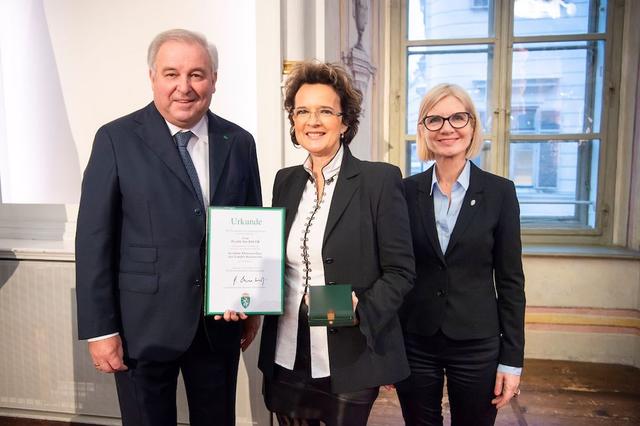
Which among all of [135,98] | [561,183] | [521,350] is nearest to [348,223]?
[521,350]

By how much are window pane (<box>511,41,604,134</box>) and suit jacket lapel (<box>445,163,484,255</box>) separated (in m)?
2.61

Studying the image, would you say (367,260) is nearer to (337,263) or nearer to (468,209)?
(337,263)

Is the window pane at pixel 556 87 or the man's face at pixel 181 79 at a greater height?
the window pane at pixel 556 87

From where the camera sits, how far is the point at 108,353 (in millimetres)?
1440

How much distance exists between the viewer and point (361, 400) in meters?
1.36

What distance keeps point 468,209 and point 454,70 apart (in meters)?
2.75

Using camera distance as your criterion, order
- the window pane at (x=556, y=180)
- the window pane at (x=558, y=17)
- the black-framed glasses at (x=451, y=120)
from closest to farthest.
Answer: the black-framed glasses at (x=451, y=120) → the window pane at (x=558, y=17) → the window pane at (x=556, y=180)

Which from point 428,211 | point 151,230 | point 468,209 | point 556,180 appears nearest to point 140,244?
point 151,230

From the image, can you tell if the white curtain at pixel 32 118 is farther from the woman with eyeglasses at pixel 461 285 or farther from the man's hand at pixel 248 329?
the woman with eyeglasses at pixel 461 285

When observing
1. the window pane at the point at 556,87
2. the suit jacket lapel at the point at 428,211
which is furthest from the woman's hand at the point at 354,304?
the window pane at the point at 556,87

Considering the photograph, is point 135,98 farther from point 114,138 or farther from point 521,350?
point 521,350

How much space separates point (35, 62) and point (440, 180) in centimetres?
239

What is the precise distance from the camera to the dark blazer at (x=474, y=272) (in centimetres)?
148
